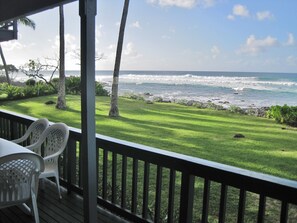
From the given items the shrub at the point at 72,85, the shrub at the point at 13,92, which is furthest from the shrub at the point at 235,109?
the shrub at the point at 13,92

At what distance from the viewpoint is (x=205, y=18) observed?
16516 mm

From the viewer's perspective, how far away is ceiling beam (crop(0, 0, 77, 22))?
208cm

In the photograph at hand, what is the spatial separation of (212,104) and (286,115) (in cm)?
467

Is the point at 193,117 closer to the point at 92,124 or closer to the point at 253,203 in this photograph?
the point at 253,203

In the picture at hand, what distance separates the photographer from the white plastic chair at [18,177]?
202 cm

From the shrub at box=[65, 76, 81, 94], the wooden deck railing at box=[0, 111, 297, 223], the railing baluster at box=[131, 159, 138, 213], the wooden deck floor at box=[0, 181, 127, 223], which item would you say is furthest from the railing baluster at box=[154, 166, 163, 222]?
the shrub at box=[65, 76, 81, 94]

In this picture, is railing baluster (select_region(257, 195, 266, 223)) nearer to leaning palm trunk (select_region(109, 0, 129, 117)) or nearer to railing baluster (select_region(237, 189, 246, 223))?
railing baluster (select_region(237, 189, 246, 223))

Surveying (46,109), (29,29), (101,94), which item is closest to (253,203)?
(46,109)

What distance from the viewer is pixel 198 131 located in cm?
1101

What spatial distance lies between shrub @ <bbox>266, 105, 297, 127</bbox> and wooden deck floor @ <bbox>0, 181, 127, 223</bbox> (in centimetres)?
957

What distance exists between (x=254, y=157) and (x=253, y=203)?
371cm

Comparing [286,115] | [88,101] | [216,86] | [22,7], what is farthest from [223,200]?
[216,86]

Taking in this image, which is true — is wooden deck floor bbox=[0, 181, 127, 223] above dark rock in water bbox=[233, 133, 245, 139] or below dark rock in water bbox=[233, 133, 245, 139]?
above

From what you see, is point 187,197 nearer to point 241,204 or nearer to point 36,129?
point 241,204
